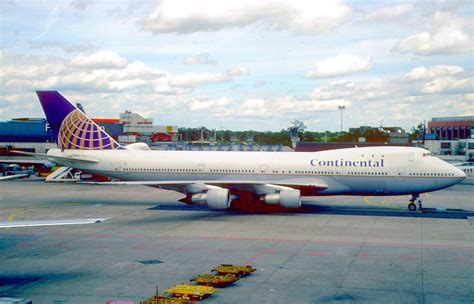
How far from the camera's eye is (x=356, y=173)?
33.4 metres

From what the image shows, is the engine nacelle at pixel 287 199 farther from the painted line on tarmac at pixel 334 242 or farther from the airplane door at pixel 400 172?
the painted line on tarmac at pixel 334 242

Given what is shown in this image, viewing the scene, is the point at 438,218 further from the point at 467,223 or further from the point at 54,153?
the point at 54,153

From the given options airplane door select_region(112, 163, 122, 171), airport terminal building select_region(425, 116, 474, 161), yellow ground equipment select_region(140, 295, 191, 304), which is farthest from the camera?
airport terminal building select_region(425, 116, 474, 161)

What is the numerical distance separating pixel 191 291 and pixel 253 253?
20.8ft

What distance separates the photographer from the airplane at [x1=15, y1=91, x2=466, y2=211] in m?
32.5

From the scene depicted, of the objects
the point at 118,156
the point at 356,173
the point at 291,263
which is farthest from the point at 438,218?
the point at 118,156

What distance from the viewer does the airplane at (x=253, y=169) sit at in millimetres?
32531

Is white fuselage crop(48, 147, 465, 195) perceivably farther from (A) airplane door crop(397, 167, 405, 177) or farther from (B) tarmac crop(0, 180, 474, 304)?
(B) tarmac crop(0, 180, 474, 304)

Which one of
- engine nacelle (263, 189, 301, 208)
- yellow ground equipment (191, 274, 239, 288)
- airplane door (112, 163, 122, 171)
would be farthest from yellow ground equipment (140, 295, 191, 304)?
Answer: airplane door (112, 163, 122, 171)

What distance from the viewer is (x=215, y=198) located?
31.5 m

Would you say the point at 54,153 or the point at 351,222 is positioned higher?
the point at 54,153

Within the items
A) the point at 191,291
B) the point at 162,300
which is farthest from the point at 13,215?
the point at 162,300

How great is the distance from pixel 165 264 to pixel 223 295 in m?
4.54

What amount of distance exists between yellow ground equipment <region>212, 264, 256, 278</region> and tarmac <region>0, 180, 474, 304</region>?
41 cm
